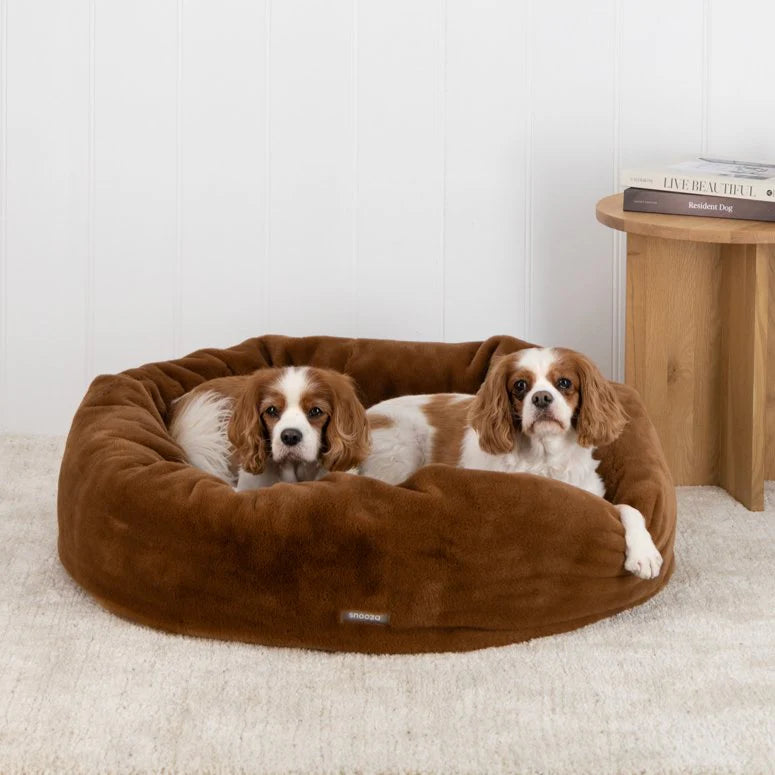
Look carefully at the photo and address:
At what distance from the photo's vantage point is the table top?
2840 millimetres

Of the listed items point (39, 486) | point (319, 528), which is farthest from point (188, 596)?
point (39, 486)

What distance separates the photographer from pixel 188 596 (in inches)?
90.1

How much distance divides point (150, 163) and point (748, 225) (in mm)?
A: 1631

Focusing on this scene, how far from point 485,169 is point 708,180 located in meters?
0.75

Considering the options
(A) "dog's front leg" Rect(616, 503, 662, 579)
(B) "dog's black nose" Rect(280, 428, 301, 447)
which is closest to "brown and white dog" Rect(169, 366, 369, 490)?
(B) "dog's black nose" Rect(280, 428, 301, 447)

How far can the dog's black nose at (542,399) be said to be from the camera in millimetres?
2459

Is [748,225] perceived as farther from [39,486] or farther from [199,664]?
[39,486]

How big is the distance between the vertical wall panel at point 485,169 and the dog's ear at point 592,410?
110 centimetres

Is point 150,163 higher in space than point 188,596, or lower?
higher

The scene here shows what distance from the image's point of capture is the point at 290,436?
2.54m

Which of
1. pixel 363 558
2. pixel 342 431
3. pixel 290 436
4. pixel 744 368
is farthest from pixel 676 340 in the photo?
pixel 363 558

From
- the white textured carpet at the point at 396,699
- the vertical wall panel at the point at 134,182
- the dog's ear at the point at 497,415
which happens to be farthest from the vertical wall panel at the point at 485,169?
the white textured carpet at the point at 396,699

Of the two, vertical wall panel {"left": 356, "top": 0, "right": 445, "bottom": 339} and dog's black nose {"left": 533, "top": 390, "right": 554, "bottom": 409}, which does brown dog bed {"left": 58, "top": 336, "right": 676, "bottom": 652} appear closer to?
dog's black nose {"left": 533, "top": 390, "right": 554, "bottom": 409}

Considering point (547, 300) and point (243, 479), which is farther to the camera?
point (547, 300)
